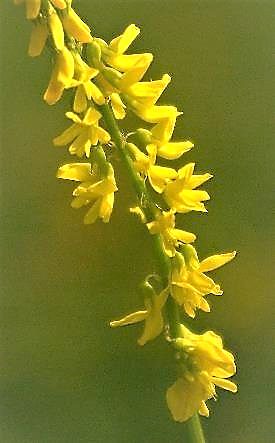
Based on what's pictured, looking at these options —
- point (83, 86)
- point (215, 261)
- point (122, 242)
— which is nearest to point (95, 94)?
point (83, 86)

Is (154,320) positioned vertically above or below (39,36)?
below

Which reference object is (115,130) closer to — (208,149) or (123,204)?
(123,204)

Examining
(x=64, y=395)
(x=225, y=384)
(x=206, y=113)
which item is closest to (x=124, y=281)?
(x=64, y=395)

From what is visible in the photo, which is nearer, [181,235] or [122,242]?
[181,235]

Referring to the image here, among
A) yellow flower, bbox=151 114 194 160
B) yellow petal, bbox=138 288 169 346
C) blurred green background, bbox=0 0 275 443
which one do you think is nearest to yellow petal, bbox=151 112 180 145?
yellow flower, bbox=151 114 194 160

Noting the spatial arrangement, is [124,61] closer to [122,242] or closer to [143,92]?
[143,92]

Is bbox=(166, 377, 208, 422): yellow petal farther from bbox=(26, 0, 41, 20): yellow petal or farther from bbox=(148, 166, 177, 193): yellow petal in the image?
bbox=(26, 0, 41, 20): yellow petal
